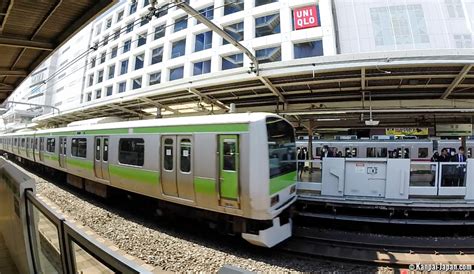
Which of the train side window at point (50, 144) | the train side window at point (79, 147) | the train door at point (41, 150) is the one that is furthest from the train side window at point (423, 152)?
the train door at point (41, 150)

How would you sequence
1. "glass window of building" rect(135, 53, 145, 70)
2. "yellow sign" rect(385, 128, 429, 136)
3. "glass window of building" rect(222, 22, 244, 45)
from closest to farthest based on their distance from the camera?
"yellow sign" rect(385, 128, 429, 136), "glass window of building" rect(222, 22, 244, 45), "glass window of building" rect(135, 53, 145, 70)

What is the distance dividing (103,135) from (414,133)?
1866cm

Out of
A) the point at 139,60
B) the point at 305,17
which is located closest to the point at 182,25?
the point at 139,60

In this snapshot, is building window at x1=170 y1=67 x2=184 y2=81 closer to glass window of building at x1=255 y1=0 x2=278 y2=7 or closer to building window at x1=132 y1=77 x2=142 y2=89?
building window at x1=132 y1=77 x2=142 y2=89

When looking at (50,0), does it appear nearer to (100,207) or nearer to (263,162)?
(263,162)

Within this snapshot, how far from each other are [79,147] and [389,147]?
15.5 metres

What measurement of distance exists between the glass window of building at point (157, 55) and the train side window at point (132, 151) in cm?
2425

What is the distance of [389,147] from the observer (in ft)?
55.4

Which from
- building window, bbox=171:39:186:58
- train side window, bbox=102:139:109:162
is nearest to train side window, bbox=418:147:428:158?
train side window, bbox=102:139:109:162

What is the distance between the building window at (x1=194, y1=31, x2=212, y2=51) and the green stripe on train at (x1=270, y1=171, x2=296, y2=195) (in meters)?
21.6

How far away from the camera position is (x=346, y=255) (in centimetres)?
584

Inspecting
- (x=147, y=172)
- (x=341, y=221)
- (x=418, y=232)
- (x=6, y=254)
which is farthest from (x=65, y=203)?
(x=418, y=232)

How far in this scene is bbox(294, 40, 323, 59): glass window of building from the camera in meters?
20.7

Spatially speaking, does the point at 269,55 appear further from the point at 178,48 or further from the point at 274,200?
the point at 274,200
